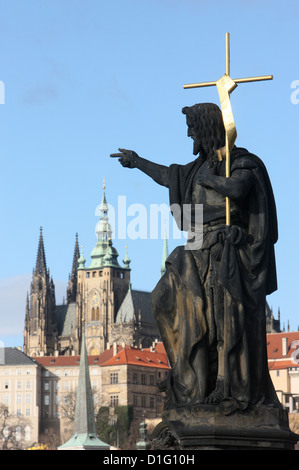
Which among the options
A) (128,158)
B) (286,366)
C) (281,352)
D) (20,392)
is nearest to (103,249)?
(20,392)

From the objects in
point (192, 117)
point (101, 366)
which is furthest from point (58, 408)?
point (192, 117)

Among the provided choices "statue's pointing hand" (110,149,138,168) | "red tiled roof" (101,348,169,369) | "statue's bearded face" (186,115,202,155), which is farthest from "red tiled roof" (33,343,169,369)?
"statue's bearded face" (186,115,202,155)

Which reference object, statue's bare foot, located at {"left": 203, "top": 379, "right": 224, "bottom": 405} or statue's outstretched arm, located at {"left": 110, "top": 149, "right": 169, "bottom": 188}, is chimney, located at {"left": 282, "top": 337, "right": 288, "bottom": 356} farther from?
statue's bare foot, located at {"left": 203, "top": 379, "right": 224, "bottom": 405}

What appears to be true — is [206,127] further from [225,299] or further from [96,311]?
[96,311]

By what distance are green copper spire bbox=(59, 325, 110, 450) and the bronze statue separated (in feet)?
314

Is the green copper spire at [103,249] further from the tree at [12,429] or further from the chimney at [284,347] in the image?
the chimney at [284,347]

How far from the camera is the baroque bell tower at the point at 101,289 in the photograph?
550 feet

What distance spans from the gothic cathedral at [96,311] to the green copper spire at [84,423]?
162 feet

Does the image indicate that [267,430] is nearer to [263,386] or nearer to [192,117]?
[263,386]

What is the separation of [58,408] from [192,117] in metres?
135

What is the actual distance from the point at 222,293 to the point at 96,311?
534 ft

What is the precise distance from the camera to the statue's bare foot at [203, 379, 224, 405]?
7570mm

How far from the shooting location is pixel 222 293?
7723 mm

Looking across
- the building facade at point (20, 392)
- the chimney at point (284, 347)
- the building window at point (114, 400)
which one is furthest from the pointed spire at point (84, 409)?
the building facade at point (20, 392)
